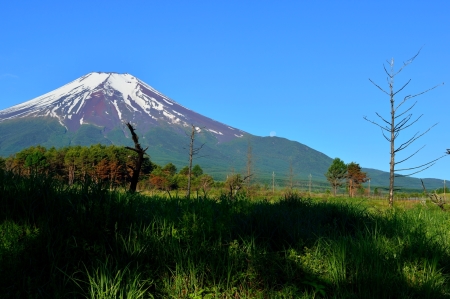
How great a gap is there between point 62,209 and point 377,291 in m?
3.08

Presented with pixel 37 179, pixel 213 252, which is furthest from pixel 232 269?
pixel 37 179

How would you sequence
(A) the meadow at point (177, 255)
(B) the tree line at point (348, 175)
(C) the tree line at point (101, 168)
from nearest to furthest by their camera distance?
(A) the meadow at point (177, 255) → (C) the tree line at point (101, 168) → (B) the tree line at point (348, 175)

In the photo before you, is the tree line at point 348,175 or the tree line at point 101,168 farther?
the tree line at point 348,175

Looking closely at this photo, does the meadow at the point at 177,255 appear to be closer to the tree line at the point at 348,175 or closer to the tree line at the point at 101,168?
the tree line at the point at 101,168

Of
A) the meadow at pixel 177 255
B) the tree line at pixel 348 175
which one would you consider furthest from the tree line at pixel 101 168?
the tree line at pixel 348 175

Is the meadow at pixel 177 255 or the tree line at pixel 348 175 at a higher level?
the tree line at pixel 348 175

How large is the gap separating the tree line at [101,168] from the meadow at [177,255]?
0.59 m

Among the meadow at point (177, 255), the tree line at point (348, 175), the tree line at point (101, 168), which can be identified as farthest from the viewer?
the tree line at point (348, 175)

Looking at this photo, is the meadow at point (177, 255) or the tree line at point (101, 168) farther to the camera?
the tree line at point (101, 168)

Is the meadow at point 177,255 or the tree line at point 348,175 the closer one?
the meadow at point 177,255

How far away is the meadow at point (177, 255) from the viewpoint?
3.49 meters

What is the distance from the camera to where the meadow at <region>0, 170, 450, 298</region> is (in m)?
3.49

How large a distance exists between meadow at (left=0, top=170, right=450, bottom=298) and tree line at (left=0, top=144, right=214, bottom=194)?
59cm

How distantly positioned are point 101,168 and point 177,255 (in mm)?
4697
